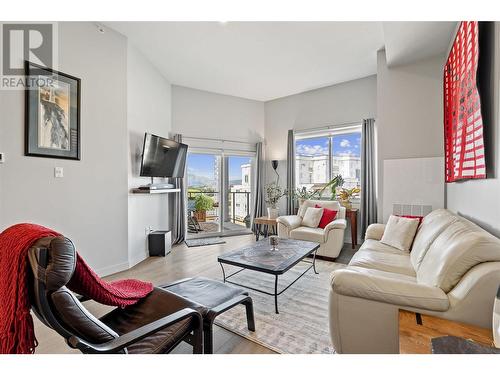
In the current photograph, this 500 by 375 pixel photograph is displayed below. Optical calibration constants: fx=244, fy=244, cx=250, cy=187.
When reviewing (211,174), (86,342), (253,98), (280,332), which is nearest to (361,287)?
(280,332)

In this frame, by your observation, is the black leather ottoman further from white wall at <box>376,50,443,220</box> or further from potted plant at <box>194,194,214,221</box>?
potted plant at <box>194,194,214,221</box>

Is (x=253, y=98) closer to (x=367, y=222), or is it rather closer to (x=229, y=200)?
(x=229, y=200)

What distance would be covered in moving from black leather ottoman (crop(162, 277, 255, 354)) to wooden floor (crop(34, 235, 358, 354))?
0.21 m

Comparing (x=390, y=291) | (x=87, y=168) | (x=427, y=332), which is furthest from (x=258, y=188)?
(x=427, y=332)

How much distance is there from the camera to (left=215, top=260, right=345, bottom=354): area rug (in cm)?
175

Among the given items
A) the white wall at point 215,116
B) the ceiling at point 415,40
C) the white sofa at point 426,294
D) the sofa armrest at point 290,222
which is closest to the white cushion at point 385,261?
the white sofa at point 426,294

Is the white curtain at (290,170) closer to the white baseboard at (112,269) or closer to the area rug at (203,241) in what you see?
the area rug at (203,241)

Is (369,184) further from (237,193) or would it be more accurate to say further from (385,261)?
(237,193)

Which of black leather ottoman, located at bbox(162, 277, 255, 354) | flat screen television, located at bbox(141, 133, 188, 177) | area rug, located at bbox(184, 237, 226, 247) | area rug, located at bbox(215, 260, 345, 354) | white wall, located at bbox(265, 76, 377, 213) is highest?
white wall, located at bbox(265, 76, 377, 213)

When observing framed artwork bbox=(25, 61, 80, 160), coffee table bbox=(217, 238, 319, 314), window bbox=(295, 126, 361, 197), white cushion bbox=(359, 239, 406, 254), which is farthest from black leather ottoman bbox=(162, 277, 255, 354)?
window bbox=(295, 126, 361, 197)

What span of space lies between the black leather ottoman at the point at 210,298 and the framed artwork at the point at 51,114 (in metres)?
1.95
